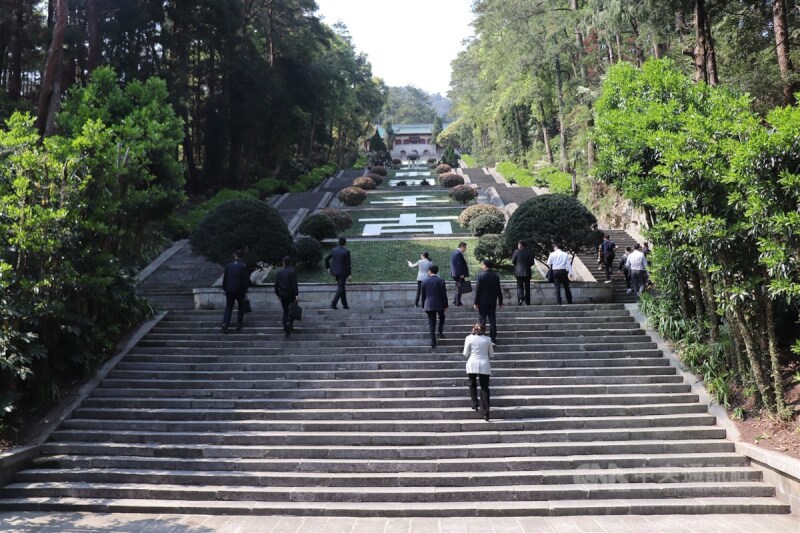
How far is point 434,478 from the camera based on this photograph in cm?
716

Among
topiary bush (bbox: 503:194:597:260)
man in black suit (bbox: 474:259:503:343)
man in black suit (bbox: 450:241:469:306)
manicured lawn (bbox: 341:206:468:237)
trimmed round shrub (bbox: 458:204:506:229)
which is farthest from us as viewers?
manicured lawn (bbox: 341:206:468:237)

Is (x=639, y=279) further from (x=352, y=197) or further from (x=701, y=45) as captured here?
(x=352, y=197)

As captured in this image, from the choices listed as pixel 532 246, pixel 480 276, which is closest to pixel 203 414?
pixel 480 276

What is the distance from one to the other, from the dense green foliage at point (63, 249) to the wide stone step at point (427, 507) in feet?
6.46

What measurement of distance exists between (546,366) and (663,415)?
1850 millimetres

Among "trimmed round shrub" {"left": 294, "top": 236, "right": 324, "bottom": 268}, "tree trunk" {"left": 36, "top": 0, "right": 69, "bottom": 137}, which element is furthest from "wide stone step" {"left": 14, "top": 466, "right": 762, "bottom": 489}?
"trimmed round shrub" {"left": 294, "top": 236, "right": 324, "bottom": 268}

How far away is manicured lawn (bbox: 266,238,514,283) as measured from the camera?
16203 millimetres

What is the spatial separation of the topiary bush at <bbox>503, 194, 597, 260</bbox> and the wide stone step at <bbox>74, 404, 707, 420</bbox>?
5658mm

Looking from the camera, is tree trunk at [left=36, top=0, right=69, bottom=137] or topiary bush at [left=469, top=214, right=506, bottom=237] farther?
topiary bush at [left=469, top=214, right=506, bottom=237]

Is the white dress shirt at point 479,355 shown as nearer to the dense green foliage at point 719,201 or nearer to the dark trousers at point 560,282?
the dense green foliage at point 719,201

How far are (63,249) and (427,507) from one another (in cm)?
608

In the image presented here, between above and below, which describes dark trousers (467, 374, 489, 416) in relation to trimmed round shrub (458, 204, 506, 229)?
below

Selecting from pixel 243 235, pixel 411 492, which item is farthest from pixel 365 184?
pixel 411 492

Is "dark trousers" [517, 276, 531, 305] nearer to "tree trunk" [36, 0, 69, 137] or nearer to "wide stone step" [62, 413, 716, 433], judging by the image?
"wide stone step" [62, 413, 716, 433]
